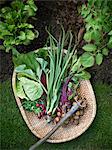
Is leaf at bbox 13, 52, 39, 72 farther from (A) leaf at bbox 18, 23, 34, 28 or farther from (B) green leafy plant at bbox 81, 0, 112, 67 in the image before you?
(B) green leafy plant at bbox 81, 0, 112, 67

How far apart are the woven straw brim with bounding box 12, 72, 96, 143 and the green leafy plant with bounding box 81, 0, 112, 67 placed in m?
0.16

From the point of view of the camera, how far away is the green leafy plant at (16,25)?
188 cm

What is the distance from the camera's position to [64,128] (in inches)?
74.2

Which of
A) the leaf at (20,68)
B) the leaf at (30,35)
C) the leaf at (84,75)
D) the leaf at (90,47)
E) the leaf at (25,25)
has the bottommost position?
the leaf at (84,75)

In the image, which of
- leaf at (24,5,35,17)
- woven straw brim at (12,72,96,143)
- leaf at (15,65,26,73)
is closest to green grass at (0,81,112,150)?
woven straw brim at (12,72,96,143)

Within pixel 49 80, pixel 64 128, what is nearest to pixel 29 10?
pixel 49 80

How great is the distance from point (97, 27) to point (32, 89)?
40 centimetres

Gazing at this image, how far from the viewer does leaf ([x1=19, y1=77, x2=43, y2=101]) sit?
6.08 feet

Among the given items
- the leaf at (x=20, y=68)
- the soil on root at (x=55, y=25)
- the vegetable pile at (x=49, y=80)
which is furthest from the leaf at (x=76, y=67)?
the leaf at (x=20, y=68)

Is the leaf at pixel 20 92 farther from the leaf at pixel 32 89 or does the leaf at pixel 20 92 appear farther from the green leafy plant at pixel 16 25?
the green leafy plant at pixel 16 25

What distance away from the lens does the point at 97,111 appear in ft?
6.31

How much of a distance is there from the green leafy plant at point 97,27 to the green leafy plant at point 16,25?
10.1 inches

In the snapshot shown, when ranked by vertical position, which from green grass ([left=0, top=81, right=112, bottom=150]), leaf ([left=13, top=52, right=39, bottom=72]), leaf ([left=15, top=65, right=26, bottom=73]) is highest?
leaf ([left=13, top=52, right=39, bottom=72])

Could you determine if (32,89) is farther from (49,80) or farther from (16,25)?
(16,25)
